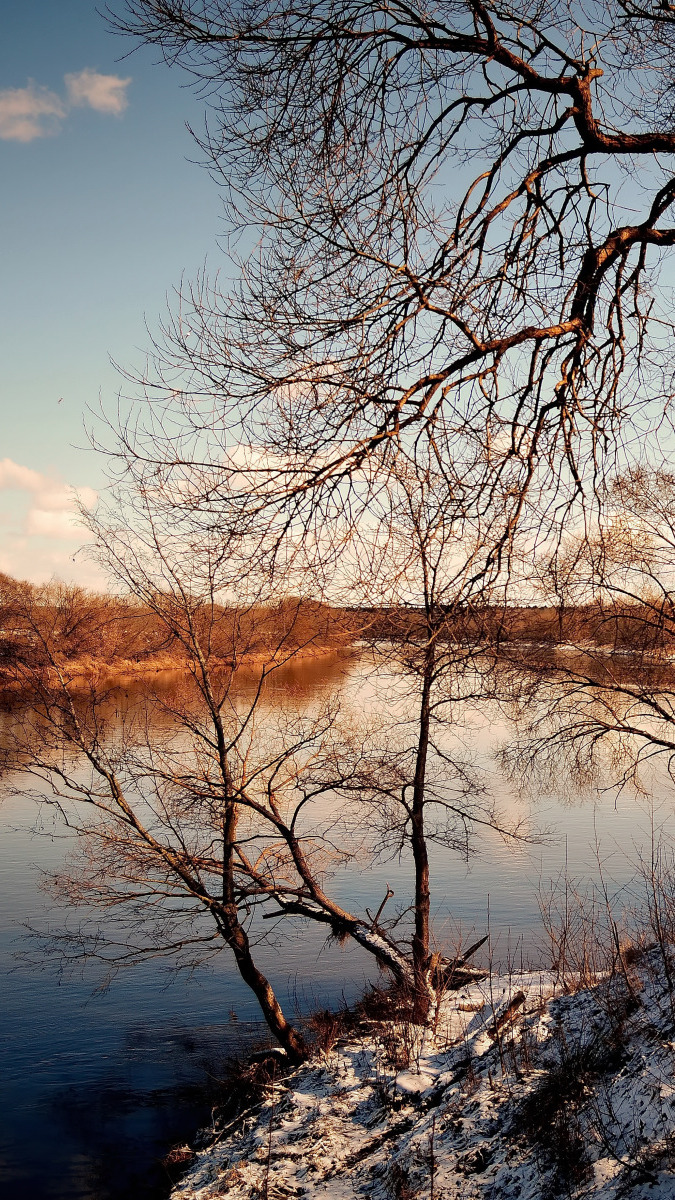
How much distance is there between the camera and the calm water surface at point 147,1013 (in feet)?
31.4

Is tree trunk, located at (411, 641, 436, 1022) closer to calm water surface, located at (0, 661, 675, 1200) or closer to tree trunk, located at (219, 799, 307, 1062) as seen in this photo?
calm water surface, located at (0, 661, 675, 1200)

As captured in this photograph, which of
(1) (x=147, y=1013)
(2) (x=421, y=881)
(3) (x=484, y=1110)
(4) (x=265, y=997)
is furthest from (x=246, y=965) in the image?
(3) (x=484, y=1110)

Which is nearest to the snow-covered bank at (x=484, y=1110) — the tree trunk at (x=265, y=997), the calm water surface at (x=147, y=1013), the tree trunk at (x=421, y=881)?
the tree trunk at (x=265, y=997)

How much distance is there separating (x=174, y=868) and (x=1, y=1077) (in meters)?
3.53

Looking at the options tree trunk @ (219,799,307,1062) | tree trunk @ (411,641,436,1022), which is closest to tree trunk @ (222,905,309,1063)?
tree trunk @ (219,799,307,1062)

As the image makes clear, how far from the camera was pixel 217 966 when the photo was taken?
45.8 feet

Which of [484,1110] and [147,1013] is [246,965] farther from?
[484,1110]

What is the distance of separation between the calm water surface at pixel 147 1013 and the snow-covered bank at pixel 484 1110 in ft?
6.02

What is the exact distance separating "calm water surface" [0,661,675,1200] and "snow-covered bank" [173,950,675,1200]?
184 centimetres

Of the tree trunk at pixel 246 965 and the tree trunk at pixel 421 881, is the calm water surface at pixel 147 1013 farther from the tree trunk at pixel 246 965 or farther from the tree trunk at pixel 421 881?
the tree trunk at pixel 246 965

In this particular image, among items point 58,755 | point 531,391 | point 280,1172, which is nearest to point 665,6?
point 531,391

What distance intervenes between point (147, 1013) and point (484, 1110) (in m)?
7.61

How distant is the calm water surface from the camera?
31.4ft

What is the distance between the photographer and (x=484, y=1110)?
19.0 feet
